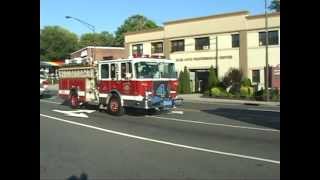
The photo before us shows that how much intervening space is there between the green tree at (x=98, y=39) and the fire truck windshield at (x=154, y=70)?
10109 centimetres

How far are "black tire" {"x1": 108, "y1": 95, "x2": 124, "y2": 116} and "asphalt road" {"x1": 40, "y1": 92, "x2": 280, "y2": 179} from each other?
1627 millimetres

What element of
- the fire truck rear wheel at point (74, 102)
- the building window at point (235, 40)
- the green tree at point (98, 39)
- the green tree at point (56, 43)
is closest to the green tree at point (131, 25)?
the green tree at point (98, 39)

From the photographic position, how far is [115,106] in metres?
22.9

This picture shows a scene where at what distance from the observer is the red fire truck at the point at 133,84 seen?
21703mm

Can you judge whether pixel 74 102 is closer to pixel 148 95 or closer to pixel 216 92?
pixel 148 95

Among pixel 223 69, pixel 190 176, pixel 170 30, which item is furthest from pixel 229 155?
pixel 170 30

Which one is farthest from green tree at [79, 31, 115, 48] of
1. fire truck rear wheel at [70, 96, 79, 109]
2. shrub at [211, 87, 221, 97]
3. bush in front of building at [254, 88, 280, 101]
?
fire truck rear wheel at [70, 96, 79, 109]

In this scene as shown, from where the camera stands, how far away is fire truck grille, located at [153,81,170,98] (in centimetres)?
2198

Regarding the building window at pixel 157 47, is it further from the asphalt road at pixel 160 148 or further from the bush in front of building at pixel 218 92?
the asphalt road at pixel 160 148

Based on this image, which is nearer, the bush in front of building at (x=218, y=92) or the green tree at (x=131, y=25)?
the bush in front of building at (x=218, y=92)

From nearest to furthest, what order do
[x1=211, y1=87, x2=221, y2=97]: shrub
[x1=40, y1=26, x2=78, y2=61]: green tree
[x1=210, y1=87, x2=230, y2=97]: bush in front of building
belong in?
[x1=210, y1=87, x2=230, y2=97]: bush in front of building
[x1=211, y1=87, x2=221, y2=97]: shrub
[x1=40, y1=26, x2=78, y2=61]: green tree

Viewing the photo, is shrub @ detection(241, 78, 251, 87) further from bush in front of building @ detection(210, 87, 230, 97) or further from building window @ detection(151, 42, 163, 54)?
building window @ detection(151, 42, 163, 54)

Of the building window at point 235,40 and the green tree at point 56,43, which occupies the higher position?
the green tree at point 56,43
